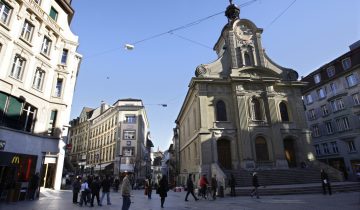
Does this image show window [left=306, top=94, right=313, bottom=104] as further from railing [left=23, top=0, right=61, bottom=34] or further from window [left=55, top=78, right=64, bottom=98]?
railing [left=23, top=0, right=61, bottom=34]

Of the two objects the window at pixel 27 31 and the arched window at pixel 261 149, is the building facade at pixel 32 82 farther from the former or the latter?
the arched window at pixel 261 149

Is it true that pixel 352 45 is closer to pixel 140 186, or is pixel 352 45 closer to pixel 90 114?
pixel 140 186

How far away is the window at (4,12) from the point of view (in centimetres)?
1452

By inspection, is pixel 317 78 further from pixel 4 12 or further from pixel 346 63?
pixel 4 12

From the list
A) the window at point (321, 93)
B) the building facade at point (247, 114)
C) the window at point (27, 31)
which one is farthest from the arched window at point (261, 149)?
the window at point (27, 31)

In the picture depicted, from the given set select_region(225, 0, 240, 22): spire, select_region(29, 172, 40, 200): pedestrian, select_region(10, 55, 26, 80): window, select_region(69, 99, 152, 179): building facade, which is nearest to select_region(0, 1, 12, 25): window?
select_region(10, 55, 26, 80): window

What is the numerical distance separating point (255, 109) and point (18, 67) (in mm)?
23114

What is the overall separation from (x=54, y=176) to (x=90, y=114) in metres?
46.1

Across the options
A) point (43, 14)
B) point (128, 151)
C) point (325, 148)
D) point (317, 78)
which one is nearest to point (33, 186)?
point (43, 14)

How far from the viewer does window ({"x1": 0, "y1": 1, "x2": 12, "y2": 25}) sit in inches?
572

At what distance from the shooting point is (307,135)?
2711 cm

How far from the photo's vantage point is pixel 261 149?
2612 cm

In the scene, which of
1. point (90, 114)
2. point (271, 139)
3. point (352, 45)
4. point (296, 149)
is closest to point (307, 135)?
point (296, 149)

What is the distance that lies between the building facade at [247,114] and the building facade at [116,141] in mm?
20781
